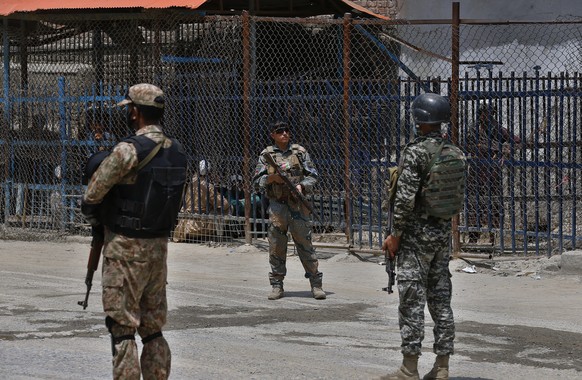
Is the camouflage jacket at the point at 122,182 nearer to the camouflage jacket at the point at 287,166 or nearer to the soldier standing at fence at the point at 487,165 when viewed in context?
the camouflage jacket at the point at 287,166

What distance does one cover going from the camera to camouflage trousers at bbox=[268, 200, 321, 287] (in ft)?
35.3

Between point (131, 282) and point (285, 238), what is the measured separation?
4748 millimetres

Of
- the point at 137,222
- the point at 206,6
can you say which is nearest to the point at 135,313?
the point at 137,222

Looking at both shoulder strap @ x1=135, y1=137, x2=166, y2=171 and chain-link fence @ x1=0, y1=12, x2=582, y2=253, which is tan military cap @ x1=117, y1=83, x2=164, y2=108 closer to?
shoulder strap @ x1=135, y1=137, x2=166, y2=171

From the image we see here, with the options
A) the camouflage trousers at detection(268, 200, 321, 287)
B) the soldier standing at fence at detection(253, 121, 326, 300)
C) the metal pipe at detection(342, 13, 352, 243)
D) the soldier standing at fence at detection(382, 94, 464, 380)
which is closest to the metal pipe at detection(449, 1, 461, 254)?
the metal pipe at detection(342, 13, 352, 243)

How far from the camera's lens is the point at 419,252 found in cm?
703

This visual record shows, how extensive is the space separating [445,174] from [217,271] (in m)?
6.19

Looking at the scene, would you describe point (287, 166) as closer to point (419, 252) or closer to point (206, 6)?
point (419, 252)

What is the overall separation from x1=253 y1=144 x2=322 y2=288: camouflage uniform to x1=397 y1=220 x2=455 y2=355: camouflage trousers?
142 inches

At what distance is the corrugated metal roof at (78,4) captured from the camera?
14750 millimetres

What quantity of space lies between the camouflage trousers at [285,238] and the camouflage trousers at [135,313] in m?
4.54

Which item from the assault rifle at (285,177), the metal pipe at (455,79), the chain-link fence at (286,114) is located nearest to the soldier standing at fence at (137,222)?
the assault rifle at (285,177)

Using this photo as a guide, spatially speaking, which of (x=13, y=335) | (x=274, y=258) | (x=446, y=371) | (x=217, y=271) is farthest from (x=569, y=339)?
(x=217, y=271)

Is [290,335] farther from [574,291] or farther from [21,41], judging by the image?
[21,41]
